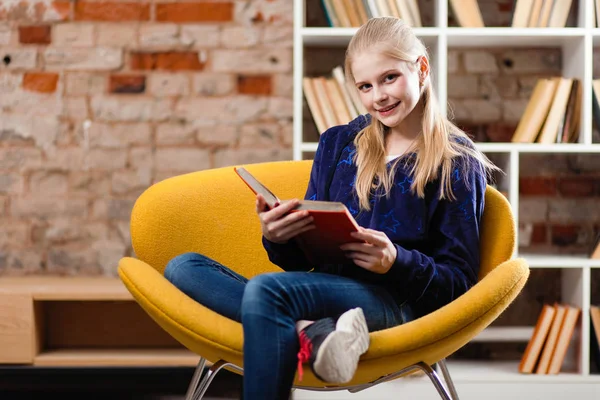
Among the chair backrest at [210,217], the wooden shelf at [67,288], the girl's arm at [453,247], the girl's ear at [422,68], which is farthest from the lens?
the wooden shelf at [67,288]

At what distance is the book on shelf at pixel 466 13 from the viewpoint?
2.37 metres

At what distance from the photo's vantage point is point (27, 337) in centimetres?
219

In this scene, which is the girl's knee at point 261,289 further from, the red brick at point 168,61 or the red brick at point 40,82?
the red brick at point 40,82

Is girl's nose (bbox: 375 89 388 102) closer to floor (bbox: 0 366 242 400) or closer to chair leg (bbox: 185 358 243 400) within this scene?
chair leg (bbox: 185 358 243 400)

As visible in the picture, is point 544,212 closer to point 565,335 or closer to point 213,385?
point 565,335

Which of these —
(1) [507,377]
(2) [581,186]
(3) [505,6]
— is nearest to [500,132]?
(2) [581,186]

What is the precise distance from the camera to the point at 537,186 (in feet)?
8.55

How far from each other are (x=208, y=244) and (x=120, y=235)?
0.91m

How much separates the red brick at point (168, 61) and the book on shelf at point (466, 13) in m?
0.89

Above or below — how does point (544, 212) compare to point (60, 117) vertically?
below

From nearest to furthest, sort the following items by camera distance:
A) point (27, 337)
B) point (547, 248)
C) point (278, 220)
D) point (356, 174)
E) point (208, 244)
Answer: point (278, 220)
point (356, 174)
point (208, 244)
point (27, 337)
point (547, 248)

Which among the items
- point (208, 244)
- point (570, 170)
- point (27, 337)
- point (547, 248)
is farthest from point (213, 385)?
point (570, 170)

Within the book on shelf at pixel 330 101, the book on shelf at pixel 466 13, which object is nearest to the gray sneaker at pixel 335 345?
the book on shelf at pixel 330 101

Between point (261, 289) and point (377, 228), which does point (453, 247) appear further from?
point (261, 289)
